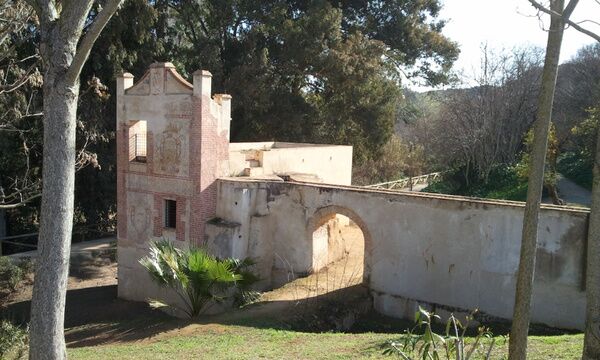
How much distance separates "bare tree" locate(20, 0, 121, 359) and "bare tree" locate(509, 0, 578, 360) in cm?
560

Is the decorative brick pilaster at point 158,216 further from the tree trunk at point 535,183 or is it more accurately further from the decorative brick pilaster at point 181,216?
the tree trunk at point 535,183

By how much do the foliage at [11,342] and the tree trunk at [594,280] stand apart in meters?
9.58

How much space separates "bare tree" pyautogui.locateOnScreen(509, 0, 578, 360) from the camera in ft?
21.7

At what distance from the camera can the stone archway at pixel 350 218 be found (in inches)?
598

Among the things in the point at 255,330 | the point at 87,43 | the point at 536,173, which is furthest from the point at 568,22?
the point at 255,330

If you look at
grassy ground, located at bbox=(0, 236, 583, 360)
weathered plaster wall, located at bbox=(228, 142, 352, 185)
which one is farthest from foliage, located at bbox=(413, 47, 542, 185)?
grassy ground, located at bbox=(0, 236, 583, 360)

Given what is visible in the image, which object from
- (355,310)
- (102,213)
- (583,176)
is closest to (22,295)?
(102,213)

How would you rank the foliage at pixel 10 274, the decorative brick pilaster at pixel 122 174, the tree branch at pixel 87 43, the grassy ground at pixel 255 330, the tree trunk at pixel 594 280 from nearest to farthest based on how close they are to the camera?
the tree trunk at pixel 594 280 → the tree branch at pixel 87 43 → the grassy ground at pixel 255 330 → the decorative brick pilaster at pixel 122 174 → the foliage at pixel 10 274

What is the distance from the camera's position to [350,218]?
15484 mm

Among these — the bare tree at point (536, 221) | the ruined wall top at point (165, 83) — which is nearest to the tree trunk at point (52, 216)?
the bare tree at point (536, 221)

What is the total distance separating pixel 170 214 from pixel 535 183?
42.7 ft

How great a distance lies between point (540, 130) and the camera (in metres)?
6.70

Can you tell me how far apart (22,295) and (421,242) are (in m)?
14.3

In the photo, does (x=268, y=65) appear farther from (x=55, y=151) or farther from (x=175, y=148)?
(x=55, y=151)
